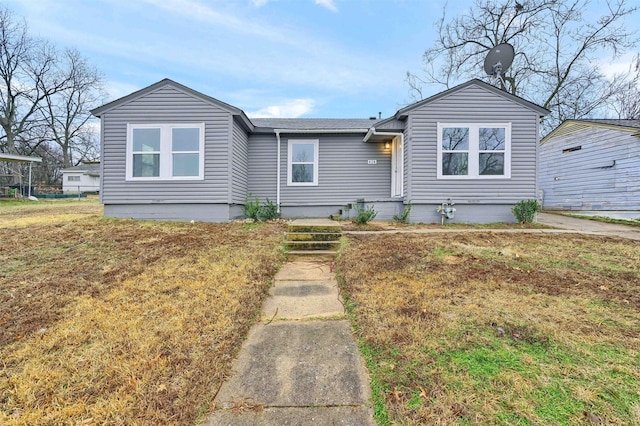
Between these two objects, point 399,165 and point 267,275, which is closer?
point 267,275

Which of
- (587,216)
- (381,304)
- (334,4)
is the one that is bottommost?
(381,304)

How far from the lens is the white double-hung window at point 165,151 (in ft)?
27.5

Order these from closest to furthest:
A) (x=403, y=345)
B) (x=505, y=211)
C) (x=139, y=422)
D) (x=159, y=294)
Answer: (x=139, y=422) < (x=403, y=345) < (x=159, y=294) < (x=505, y=211)

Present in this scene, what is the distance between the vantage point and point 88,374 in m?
1.97

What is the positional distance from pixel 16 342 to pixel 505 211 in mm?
10659

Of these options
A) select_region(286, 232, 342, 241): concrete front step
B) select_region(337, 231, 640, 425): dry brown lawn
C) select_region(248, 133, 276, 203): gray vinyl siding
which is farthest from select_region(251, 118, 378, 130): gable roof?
select_region(337, 231, 640, 425): dry brown lawn

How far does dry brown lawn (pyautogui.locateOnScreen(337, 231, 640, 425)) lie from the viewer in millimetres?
1643

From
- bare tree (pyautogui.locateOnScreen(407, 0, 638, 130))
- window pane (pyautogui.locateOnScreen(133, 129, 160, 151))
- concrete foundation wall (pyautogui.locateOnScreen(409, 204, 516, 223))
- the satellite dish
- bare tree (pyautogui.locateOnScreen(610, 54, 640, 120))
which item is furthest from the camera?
bare tree (pyautogui.locateOnScreen(610, 54, 640, 120))

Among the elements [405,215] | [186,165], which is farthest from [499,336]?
[186,165]

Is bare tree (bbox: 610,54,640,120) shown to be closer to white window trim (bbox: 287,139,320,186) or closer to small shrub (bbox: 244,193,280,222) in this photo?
white window trim (bbox: 287,139,320,186)

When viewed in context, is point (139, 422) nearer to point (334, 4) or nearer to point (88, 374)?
point (88, 374)

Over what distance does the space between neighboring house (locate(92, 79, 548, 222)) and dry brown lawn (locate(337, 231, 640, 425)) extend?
4.41 m

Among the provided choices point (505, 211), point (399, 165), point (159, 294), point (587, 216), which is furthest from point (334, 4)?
point (159, 294)

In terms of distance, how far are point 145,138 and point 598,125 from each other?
16.6m
